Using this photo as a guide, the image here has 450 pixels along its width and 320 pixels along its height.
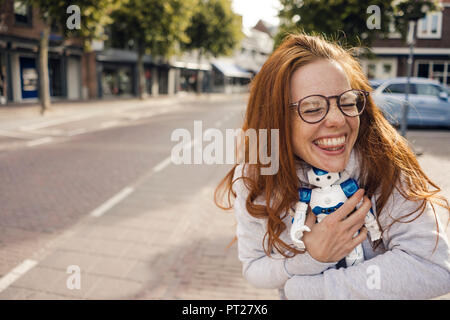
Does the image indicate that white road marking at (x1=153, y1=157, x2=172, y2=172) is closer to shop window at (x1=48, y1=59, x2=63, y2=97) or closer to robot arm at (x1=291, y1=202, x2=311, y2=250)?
robot arm at (x1=291, y1=202, x2=311, y2=250)

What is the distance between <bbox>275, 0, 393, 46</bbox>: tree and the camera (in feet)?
15.8

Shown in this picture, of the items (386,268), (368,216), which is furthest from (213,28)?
(386,268)

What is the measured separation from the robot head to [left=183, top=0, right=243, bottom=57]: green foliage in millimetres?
40987

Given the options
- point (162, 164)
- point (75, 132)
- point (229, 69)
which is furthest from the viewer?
point (229, 69)

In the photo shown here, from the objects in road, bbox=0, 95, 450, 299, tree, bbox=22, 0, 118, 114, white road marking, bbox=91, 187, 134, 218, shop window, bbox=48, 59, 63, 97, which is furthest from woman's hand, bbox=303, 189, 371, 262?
shop window, bbox=48, 59, 63, 97

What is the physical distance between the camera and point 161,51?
29469mm

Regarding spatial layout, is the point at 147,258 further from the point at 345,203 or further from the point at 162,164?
the point at 162,164

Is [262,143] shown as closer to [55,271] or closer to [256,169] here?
[256,169]

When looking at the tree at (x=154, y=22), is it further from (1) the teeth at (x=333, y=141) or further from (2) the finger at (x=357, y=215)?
(2) the finger at (x=357, y=215)

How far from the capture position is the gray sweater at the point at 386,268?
1.20 metres

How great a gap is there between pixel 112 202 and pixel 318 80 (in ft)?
17.2

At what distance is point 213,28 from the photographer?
41.1 metres

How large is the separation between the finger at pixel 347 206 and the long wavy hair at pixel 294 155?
0.28 ft
